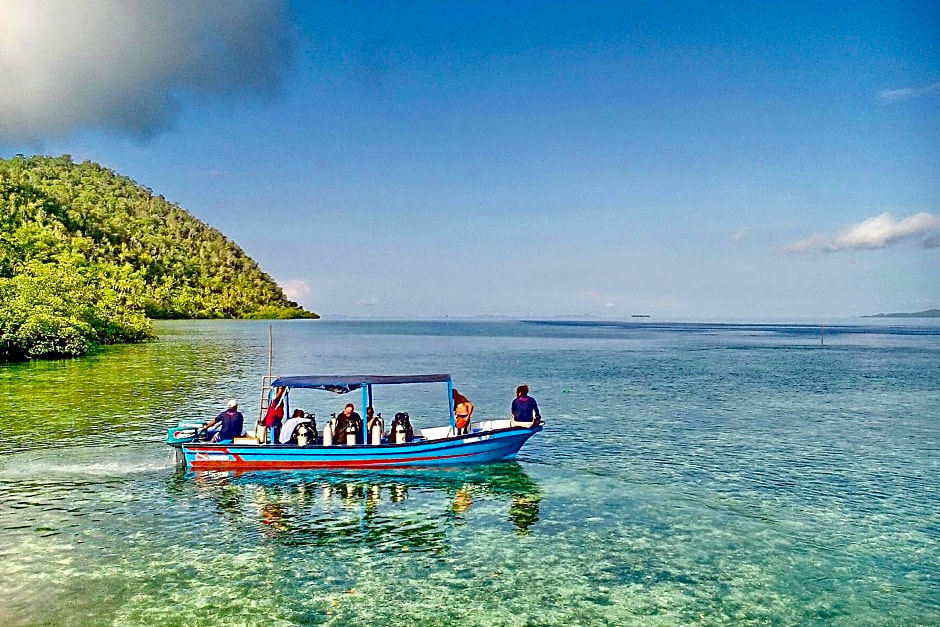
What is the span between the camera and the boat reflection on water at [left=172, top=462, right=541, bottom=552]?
1706 centimetres

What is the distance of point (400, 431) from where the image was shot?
22.7 metres

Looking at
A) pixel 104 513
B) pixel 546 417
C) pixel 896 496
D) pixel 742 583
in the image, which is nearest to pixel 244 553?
pixel 104 513

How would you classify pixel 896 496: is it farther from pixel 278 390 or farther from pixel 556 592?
pixel 278 390

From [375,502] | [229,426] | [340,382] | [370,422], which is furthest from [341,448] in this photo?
[229,426]

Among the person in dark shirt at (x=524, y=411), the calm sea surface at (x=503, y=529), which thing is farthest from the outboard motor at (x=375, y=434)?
the person in dark shirt at (x=524, y=411)

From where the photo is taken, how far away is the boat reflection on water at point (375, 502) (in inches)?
672

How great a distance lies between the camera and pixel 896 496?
2155 cm

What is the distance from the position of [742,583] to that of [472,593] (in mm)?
5867

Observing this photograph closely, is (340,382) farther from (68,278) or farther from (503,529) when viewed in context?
(68,278)

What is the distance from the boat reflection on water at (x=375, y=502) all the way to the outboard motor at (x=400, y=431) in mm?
1164

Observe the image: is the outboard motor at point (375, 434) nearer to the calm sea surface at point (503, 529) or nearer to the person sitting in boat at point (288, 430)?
the calm sea surface at point (503, 529)

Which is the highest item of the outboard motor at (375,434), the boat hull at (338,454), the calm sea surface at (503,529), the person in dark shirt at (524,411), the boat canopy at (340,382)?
the boat canopy at (340,382)

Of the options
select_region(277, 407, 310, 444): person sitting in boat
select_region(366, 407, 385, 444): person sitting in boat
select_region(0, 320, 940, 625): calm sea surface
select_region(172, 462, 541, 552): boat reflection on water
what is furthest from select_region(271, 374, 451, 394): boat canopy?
select_region(0, 320, 940, 625): calm sea surface

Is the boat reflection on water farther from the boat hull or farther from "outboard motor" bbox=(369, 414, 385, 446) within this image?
"outboard motor" bbox=(369, 414, 385, 446)
